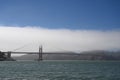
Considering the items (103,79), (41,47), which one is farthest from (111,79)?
(41,47)

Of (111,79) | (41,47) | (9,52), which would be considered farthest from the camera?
(41,47)

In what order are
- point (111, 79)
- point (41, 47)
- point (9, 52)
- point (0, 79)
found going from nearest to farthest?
point (0, 79) → point (111, 79) → point (9, 52) → point (41, 47)

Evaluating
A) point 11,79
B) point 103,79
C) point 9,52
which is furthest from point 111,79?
point 9,52

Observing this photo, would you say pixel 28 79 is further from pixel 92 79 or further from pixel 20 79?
pixel 92 79

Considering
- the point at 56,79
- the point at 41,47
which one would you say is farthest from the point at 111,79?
the point at 41,47

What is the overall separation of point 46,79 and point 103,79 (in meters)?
8.37

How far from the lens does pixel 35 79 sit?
36094mm

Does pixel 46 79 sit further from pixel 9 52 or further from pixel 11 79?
pixel 9 52

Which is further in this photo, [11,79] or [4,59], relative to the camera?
[4,59]

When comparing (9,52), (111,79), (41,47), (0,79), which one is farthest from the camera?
(41,47)

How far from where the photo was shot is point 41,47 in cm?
16162

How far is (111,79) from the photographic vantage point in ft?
126

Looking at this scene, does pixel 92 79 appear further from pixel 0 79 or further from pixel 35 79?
pixel 0 79

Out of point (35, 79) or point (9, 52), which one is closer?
point (35, 79)
